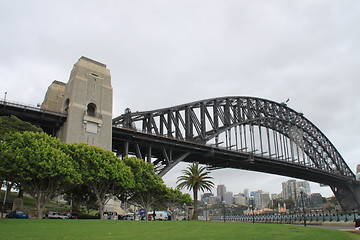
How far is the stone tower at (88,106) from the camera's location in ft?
176

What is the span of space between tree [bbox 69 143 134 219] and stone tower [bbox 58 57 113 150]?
11293 millimetres

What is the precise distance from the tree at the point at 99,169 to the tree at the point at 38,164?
1911mm

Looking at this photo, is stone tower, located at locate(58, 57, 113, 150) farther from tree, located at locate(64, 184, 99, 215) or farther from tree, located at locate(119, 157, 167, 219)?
tree, located at locate(64, 184, 99, 215)

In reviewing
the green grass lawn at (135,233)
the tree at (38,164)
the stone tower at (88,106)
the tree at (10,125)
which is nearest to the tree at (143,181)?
the stone tower at (88,106)

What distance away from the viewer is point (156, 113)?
7550cm

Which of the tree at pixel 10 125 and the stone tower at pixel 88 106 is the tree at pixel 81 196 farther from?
the tree at pixel 10 125

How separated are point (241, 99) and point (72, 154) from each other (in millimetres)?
75378

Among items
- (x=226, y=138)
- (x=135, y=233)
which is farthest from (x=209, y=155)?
(x=135, y=233)

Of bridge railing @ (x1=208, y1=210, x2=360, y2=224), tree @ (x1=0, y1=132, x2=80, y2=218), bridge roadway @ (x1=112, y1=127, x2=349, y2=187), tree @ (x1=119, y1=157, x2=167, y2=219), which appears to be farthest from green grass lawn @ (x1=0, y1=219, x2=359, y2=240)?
bridge roadway @ (x1=112, y1=127, x2=349, y2=187)

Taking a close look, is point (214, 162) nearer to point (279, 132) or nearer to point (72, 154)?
point (279, 132)

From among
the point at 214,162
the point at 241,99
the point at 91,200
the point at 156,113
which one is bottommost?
the point at 91,200

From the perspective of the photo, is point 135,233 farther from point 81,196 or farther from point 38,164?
point 81,196

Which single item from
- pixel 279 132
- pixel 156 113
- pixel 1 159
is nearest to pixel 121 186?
pixel 1 159

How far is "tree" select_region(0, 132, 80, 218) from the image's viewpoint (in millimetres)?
33547
